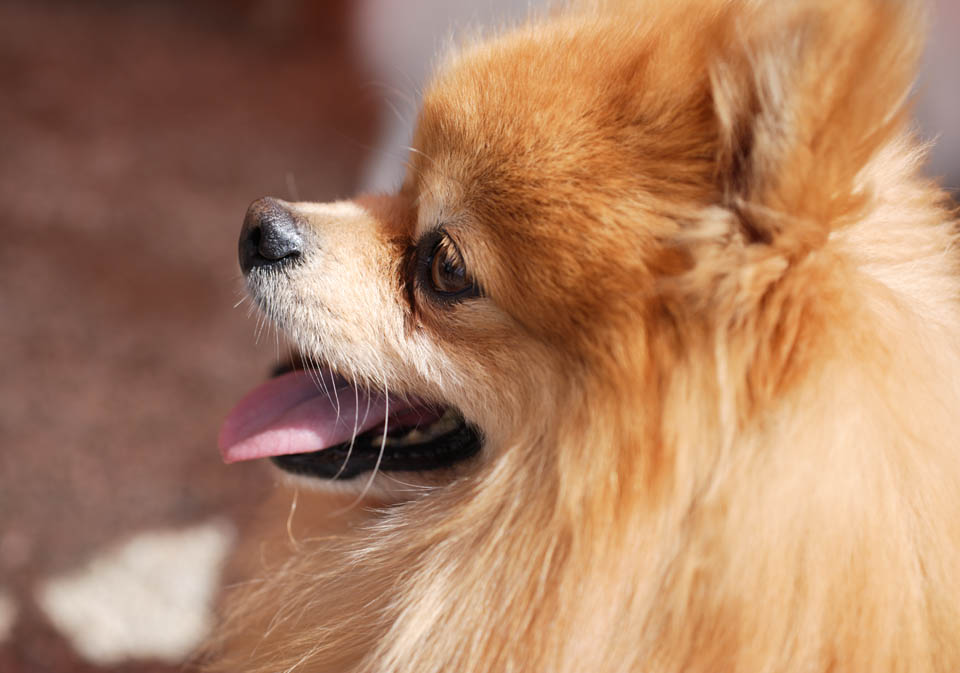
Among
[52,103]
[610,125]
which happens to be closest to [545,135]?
[610,125]

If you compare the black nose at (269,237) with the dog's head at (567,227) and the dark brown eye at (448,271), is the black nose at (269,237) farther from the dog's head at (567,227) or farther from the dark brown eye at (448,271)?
the dark brown eye at (448,271)

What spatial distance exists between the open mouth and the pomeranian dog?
0.02 m

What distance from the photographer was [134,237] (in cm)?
274

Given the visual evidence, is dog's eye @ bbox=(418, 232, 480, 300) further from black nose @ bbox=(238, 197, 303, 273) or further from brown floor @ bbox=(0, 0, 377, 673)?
brown floor @ bbox=(0, 0, 377, 673)

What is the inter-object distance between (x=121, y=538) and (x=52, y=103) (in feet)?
6.58

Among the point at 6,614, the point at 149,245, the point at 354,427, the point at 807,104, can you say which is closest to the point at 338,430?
the point at 354,427

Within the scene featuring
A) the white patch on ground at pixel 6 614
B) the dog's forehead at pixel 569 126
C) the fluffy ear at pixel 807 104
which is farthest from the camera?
the white patch on ground at pixel 6 614

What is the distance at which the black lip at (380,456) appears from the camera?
43.3 inches

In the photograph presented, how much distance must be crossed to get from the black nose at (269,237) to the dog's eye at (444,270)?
0.57 ft

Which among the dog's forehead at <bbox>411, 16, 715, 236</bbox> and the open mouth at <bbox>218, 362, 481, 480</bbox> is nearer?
the dog's forehead at <bbox>411, 16, 715, 236</bbox>

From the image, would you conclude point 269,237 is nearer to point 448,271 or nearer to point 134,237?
point 448,271

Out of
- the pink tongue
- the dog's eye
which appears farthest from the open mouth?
the dog's eye

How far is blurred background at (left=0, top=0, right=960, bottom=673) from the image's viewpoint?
178cm

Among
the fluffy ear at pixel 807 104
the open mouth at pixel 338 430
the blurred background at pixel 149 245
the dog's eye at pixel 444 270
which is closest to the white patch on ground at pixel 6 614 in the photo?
the blurred background at pixel 149 245
